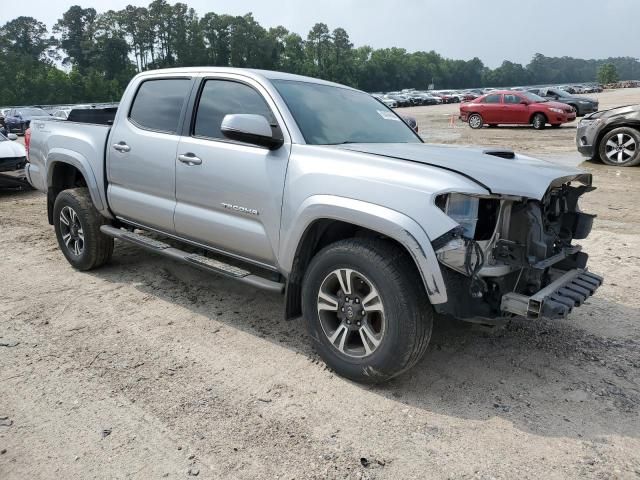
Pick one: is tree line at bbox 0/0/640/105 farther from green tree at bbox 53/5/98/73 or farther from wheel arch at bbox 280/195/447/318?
wheel arch at bbox 280/195/447/318

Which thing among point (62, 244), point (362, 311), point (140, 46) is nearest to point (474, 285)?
point (362, 311)

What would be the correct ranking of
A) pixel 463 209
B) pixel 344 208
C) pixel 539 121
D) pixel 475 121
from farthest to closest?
pixel 475 121 < pixel 539 121 < pixel 344 208 < pixel 463 209

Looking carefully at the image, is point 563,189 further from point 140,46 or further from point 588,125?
point 140,46

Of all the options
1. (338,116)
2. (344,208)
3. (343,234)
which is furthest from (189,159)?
(344,208)

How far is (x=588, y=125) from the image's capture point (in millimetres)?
11898

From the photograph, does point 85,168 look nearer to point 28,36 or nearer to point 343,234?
point 343,234

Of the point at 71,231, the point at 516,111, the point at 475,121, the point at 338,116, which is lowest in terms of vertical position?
the point at 71,231

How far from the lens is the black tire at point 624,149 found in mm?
11375

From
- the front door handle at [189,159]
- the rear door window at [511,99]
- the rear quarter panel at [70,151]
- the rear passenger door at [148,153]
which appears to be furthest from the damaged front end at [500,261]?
the rear door window at [511,99]

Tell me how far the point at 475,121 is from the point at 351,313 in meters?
22.7

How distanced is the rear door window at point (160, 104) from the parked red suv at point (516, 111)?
68.2 feet

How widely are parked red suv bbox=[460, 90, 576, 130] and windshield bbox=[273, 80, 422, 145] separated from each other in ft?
65.6

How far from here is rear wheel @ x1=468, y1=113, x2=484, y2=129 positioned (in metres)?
24.0

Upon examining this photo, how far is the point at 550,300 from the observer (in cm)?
298
